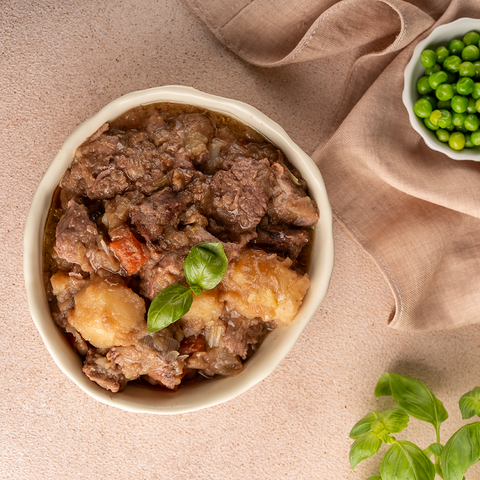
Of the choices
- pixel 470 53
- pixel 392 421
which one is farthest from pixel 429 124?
pixel 392 421

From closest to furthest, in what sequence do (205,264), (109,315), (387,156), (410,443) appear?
(205,264), (109,315), (387,156), (410,443)

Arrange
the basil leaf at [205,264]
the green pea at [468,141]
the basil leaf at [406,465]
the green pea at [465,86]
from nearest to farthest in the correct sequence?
the basil leaf at [205,264]
the green pea at [465,86]
the green pea at [468,141]
the basil leaf at [406,465]

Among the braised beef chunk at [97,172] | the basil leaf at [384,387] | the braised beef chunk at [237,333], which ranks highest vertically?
the braised beef chunk at [97,172]

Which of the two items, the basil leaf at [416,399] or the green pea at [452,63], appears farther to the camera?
the basil leaf at [416,399]

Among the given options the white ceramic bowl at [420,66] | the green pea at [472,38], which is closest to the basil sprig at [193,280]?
the white ceramic bowl at [420,66]

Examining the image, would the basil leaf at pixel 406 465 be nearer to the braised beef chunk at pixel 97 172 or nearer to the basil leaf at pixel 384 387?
the basil leaf at pixel 384 387

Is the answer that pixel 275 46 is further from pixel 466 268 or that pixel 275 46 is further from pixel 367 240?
pixel 466 268

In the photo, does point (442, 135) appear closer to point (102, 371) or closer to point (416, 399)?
point (416, 399)
